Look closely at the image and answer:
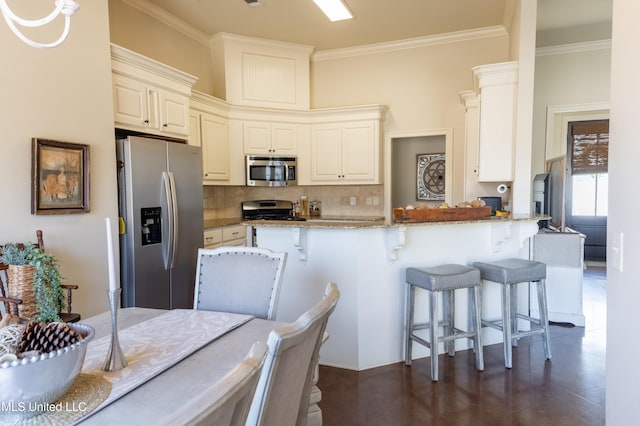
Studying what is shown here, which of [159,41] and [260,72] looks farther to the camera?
[260,72]

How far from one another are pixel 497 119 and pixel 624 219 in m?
2.84

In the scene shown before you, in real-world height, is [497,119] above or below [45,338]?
above

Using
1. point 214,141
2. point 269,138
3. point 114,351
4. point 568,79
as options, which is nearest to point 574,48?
point 568,79

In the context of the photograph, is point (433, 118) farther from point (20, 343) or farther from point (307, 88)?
point (20, 343)

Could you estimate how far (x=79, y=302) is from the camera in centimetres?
272

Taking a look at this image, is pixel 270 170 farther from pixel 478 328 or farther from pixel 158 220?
pixel 478 328

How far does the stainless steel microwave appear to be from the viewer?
5.14m

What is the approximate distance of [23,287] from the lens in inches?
83.8

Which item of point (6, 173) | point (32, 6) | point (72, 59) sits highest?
point (32, 6)

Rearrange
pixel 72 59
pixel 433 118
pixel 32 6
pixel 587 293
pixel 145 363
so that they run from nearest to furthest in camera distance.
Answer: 1. pixel 145 363
2. pixel 32 6
3. pixel 72 59
4. pixel 587 293
5. pixel 433 118

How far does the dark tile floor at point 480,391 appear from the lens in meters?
2.20

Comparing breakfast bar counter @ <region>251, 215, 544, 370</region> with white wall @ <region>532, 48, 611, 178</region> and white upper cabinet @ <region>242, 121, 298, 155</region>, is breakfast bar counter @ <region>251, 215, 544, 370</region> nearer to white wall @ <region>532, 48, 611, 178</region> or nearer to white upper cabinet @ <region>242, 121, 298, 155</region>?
white upper cabinet @ <region>242, 121, 298, 155</region>

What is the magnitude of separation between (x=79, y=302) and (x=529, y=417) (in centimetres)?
293

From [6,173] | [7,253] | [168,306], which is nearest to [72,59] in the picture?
[6,173]
